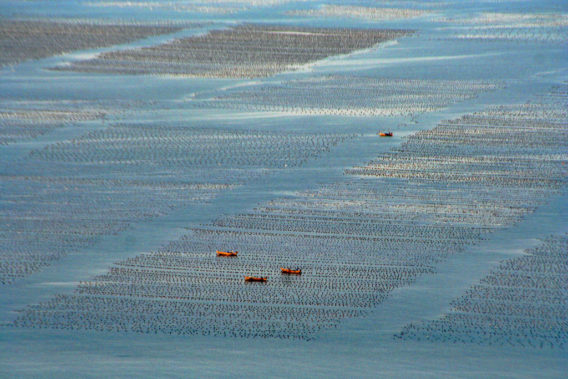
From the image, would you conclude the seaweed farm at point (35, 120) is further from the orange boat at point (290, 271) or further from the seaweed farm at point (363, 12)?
the seaweed farm at point (363, 12)

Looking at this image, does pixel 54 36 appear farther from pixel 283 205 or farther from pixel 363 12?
pixel 283 205

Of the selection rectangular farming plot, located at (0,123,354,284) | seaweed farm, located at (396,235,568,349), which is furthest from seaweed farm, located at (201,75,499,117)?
seaweed farm, located at (396,235,568,349)

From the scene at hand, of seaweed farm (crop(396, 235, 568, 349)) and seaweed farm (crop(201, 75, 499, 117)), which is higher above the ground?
seaweed farm (crop(201, 75, 499, 117))

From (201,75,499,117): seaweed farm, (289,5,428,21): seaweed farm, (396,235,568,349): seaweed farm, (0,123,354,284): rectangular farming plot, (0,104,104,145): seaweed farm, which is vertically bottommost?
(396,235,568,349): seaweed farm

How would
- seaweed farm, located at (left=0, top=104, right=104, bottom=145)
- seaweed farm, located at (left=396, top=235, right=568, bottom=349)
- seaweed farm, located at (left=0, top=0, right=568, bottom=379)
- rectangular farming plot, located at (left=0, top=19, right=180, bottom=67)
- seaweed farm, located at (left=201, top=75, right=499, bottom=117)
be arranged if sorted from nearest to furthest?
seaweed farm, located at (left=0, top=0, right=568, bottom=379) → seaweed farm, located at (left=396, top=235, right=568, bottom=349) → seaweed farm, located at (left=0, top=104, right=104, bottom=145) → seaweed farm, located at (left=201, top=75, right=499, bottom=117) → rectangular farming plot, located at (left=0, top=19, right=180, bottom=67)

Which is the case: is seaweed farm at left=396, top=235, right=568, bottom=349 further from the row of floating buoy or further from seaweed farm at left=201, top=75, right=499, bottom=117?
seaweed farm at left=201, top=75, right=499, bottom=117

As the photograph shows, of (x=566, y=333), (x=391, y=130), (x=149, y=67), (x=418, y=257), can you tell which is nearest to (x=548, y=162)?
(x=391, y=130)

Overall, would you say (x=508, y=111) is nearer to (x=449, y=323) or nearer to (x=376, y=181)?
(x=376, y=181)
